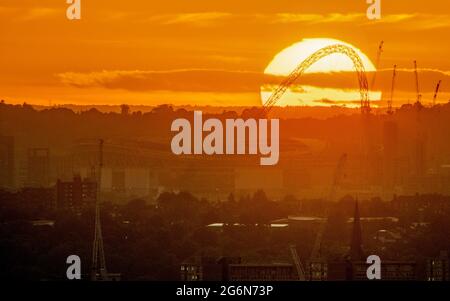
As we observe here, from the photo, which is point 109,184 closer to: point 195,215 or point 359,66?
point 195,215

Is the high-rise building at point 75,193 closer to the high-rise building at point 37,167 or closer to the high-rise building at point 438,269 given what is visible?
the high-rise building at point 37,167

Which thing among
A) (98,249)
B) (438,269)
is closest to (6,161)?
(98,249)

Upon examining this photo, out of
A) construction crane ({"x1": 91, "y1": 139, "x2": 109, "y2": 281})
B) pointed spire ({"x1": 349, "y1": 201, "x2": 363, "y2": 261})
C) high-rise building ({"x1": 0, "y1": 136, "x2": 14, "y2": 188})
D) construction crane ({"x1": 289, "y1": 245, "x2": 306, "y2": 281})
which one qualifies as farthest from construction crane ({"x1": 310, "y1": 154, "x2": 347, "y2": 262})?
high-rise building ({"x1": 0, "y1": 136, "x2": 14, "y2": 188})

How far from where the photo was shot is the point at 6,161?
2941 cm

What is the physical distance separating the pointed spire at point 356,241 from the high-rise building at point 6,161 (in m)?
5.54

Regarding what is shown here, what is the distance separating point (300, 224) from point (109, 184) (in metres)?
3.37

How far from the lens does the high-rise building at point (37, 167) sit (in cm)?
2873

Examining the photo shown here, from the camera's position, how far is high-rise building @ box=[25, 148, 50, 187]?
28.7 meters

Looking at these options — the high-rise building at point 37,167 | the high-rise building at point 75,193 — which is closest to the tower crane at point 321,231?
the high-rise building at point 75,193

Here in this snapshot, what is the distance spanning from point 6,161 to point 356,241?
264 inches

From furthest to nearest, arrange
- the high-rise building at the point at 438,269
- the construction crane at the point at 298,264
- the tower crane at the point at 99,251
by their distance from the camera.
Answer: the tower crane at the point at 99,251
the high-rise building at the point at 438,269
the construction crane at the point at 298,264

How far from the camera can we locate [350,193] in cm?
3033
